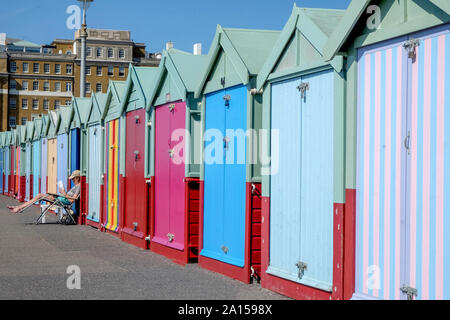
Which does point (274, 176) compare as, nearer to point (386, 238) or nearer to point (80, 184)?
point (386, 238)

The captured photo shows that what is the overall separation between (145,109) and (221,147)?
379cm

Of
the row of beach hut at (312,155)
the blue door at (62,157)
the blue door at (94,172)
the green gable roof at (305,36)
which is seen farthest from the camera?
the blue door at (62,157)

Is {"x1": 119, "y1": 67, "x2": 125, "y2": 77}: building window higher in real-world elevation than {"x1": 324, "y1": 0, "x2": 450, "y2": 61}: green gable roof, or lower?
higher

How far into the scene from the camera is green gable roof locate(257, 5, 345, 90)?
7383 mm

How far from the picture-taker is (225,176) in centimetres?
977

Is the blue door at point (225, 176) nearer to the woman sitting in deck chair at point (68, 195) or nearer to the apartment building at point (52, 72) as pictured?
the woman sitting in deck chair at point (68, 195)

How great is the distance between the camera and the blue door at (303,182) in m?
7.18

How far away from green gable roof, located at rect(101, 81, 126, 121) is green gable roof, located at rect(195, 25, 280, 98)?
17.2ft

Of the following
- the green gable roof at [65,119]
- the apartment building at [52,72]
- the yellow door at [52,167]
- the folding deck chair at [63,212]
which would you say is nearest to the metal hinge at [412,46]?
the folding deck chair at [63,212]

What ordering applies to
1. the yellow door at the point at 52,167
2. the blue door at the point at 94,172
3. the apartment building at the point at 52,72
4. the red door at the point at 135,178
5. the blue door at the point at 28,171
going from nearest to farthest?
the red door at the point at 135,178 < the blue door at the point at 94,172 < the yellow door at the point at 52,167 < the blue door at the point at 28,171 < the apartment building at the point at 52,72

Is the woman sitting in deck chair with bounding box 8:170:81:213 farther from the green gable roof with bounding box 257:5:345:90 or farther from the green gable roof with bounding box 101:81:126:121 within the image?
the green gable roof with bounding box 257:5:345:90

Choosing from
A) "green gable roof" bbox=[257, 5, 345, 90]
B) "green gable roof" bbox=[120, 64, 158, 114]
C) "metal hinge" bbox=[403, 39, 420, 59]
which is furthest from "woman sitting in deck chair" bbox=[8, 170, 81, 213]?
"metal hinge" bbox=[403, 39, 420, 59]

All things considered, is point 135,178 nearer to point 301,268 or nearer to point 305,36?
point 301,268

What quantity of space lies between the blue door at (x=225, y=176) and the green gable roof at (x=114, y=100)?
5298 millimetres
